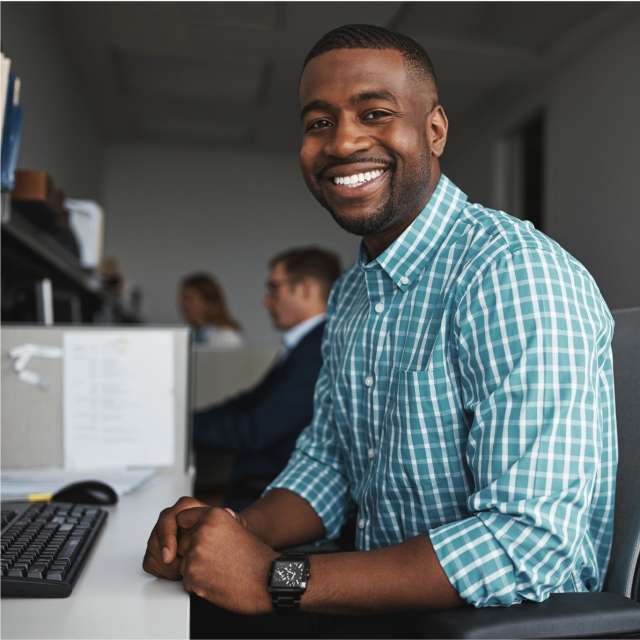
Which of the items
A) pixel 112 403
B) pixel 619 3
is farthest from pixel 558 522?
pixel 619 3

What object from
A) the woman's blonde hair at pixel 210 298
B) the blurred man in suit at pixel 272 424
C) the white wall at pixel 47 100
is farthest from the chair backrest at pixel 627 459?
the woman's blonde hair at pixel 210 298

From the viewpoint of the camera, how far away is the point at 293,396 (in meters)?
2.08

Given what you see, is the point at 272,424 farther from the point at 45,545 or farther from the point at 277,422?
the point at 45,545

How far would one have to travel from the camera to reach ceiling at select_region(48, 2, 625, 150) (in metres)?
2.49

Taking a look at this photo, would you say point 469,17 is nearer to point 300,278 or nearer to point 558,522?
point 300,278

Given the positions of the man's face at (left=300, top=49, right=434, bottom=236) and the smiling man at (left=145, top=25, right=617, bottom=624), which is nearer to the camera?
the smiling man at (left=145, top=25, right=617, bottom=624)

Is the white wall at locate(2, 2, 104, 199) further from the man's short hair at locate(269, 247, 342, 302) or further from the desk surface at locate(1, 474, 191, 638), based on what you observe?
the desk surface at locate(1, 474, 191, 638)

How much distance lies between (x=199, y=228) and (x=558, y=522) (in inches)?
236

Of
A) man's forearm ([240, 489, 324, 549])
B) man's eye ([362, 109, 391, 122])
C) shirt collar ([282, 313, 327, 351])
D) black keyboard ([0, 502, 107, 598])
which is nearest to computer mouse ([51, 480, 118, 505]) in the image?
black keyboard ([0, 502, 107, 598])

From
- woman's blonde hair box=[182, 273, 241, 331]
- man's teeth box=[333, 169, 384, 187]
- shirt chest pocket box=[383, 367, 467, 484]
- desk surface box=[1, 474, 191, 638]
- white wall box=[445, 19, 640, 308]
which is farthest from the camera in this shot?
woman's blonde hair box=[182, 273, 241, 331]

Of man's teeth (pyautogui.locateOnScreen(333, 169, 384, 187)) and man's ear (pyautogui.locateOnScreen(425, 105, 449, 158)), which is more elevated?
man's ear (pyautogui.locateOnScreen(425, 105, 449, 158))

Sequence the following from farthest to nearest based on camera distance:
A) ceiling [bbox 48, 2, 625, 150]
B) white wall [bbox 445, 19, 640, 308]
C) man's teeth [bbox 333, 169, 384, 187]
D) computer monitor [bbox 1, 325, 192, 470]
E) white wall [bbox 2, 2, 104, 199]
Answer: white wall [bbox 2, 2, 104, 199], ceiling [bbox 48, 2, 625, 150], computer monitor [bbox 1, 325, 192, 470], white wall [bbox 445, 19, 640, 308], man's teeth [bbox 333, 169, 384, 187]

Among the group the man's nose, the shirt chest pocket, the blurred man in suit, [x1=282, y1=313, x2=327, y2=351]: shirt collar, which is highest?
the man's nose

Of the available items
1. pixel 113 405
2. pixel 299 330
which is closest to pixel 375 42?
pixel 113 405
